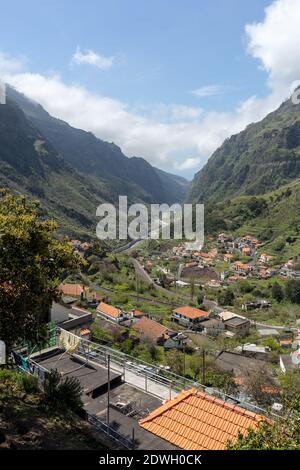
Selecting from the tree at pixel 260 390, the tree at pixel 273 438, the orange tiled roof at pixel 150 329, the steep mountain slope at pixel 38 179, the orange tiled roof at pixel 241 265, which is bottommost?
the orange tiled roof at pixel 150 329

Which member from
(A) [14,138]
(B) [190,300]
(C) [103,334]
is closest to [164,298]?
(B) [190,300]

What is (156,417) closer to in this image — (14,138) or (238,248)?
(238,248)

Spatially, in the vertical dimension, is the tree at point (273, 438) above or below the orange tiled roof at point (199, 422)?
above

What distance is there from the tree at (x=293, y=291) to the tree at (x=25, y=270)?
72001 millimetres

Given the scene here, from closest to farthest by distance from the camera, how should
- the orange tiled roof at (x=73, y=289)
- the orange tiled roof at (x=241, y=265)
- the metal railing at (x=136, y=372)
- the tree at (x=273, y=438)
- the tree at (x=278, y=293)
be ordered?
the tree at (x=273, y=438) → the metal railing at (x=136, y=372) → the orange tiled roof at (x=73, y=289) → the tree at (x=278, y=293) → the orange tiled roof at (x=241, y=265)

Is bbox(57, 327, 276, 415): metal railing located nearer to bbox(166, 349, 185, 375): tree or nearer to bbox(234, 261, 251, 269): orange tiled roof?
bbox(166, 349, 185, 375): tree

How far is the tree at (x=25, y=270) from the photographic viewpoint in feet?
31.6

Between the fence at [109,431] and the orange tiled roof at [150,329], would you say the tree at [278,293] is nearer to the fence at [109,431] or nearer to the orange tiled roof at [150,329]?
the orange tiled roof at [150,329]

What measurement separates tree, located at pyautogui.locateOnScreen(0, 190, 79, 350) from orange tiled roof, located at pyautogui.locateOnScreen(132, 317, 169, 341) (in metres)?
35.4

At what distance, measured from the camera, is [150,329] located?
4753 cm

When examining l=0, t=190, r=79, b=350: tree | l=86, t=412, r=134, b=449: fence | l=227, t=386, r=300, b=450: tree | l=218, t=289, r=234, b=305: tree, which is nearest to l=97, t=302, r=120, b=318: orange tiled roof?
l=218, t=289, r=234, b=305: tree

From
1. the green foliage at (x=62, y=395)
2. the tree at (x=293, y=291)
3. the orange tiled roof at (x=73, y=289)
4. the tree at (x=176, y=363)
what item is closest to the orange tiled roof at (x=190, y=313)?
the orange tiled roof at (x=73, y=289)

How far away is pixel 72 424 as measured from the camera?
10.7m

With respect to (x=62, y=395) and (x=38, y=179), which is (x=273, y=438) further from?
(x=38, y=179)
